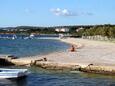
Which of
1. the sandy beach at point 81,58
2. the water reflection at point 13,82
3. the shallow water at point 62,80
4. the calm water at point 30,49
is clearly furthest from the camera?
the calm water at point 30,49

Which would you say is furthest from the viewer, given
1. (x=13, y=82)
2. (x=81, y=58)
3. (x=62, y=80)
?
(x=81, y=58)

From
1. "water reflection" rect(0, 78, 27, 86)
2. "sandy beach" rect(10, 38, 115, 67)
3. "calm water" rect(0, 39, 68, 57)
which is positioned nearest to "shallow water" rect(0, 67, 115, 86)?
"water reflection" rect(0, 78, 27, 86)

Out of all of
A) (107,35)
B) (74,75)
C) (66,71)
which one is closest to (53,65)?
(66,71)

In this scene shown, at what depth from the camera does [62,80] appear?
35.9 meters

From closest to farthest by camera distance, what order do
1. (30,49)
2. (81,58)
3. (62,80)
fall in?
(62,80) → (81,58) → (30,49)

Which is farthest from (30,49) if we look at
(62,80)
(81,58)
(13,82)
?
(13,82)

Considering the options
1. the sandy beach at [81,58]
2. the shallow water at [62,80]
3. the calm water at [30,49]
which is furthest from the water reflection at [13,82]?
the calm water at [30,49]

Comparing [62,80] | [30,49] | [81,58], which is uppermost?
[81,58]

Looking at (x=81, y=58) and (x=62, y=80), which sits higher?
(x=81, y=58)

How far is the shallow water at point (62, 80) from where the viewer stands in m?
34.0

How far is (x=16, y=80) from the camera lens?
35.8m

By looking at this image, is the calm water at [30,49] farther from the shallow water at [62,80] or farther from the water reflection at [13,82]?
the water reflection at [13,82]

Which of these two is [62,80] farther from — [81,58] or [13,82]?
[81,58]

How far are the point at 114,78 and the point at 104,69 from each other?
3534 mm
